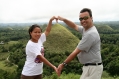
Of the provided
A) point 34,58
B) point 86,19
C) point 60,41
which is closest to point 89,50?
point 86,19

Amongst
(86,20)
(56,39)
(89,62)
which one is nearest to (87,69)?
(89,62)

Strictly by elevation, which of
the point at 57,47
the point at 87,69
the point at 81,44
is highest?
the point at 81,44

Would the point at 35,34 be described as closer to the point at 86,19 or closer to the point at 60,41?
the point at 86,19

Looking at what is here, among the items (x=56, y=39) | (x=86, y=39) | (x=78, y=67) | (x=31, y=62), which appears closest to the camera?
(x=86, y=39)

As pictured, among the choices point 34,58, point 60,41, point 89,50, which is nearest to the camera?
point 89,50

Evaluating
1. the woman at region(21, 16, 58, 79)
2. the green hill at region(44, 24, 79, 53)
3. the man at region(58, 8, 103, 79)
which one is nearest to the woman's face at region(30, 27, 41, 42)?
the woman at region(21, 16, 58, 79)

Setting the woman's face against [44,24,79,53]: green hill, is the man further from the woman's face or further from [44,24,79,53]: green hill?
[44,24,79,53]: green hill

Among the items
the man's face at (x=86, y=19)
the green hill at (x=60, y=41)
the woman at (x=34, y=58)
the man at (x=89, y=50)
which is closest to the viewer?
the man at (x=89, y=50)

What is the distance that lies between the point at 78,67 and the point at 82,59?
738 inches

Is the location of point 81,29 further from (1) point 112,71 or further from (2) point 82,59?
(1) point 112,71

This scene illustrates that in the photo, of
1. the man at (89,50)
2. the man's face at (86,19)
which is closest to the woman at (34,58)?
the man at (89,50)

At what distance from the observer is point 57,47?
38594 millimetres

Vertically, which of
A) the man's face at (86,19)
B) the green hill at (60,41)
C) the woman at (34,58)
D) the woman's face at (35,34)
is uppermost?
the man's face at (86,19)

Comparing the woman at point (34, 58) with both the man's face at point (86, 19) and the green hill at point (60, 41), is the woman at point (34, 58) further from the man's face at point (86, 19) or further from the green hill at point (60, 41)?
the green hill at point (60, 41)
